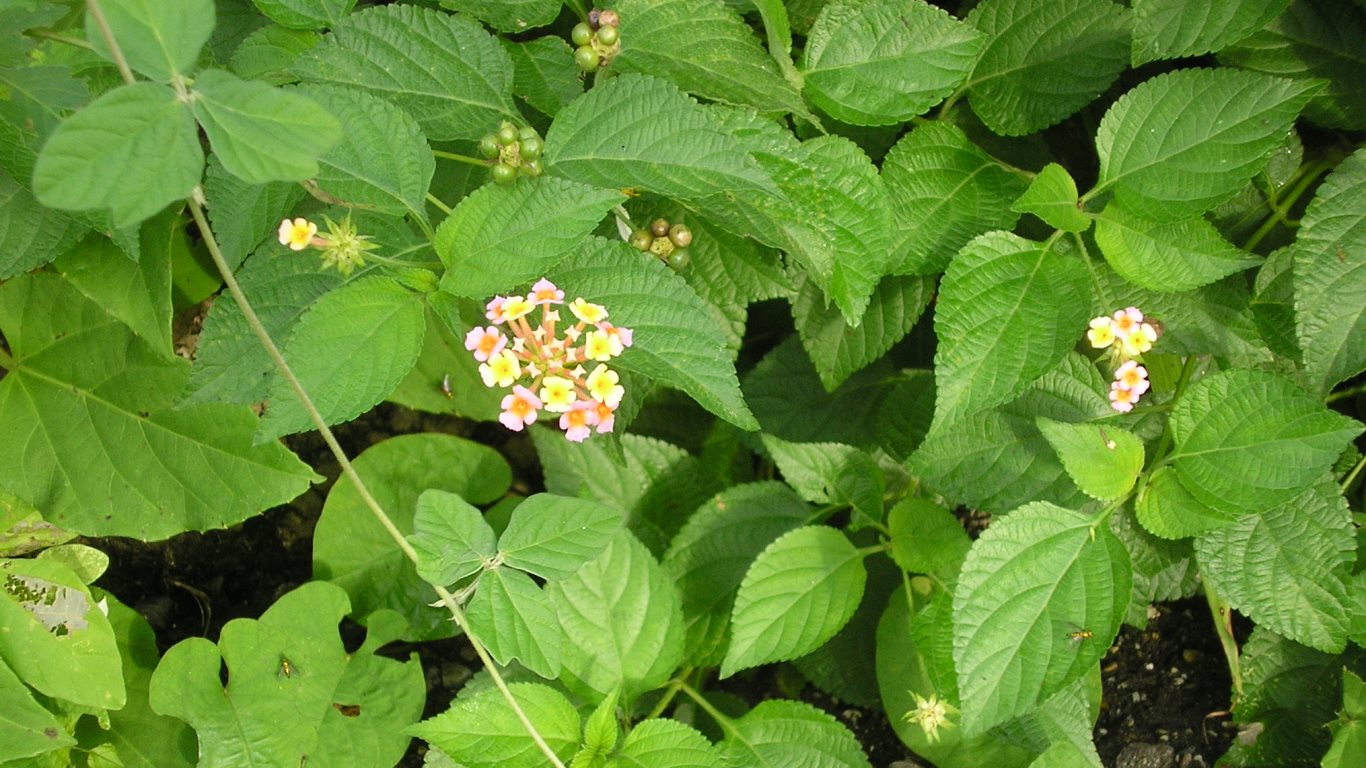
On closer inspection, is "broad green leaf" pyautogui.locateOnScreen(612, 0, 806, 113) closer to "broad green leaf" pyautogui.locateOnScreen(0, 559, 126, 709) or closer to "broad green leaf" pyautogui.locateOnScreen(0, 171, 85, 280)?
"broad green leaf" pyautogui.locateOnScreen(0, 171, 85, 280)

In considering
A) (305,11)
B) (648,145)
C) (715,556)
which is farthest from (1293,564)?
(305,11)

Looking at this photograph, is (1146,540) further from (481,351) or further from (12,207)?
(12,207)

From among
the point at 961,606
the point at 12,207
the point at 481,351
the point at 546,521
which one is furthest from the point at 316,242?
the point at 961,606

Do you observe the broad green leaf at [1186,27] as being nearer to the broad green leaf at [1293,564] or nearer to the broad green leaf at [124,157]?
the broad green leaf at [1293,564]

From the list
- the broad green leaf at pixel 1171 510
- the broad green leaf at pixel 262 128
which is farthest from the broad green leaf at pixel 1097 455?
the broad green leaf at pixel 262 128

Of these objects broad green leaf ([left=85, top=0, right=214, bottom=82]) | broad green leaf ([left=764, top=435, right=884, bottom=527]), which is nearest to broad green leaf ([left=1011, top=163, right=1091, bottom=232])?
broad green leaf ([left=764, top=435, right=884, bottom=527])

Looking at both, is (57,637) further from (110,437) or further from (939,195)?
(939,195)
